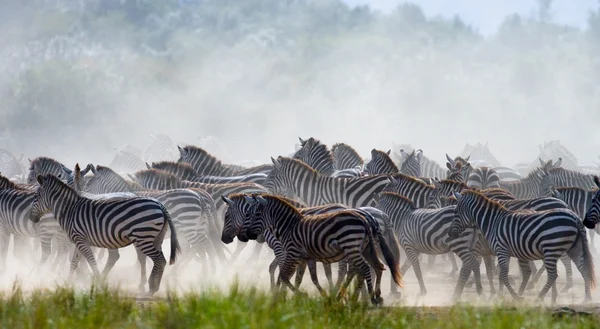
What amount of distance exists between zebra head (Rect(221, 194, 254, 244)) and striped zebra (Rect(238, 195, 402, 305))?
0.07 meters

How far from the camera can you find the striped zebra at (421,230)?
1277cm

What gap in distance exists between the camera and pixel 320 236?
10.2m

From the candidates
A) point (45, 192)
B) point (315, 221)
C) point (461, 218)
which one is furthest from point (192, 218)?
point (315, 221)

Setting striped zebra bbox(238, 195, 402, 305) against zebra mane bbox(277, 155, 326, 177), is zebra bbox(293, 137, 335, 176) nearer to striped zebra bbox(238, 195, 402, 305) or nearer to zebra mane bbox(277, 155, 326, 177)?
zebra mane bbox(277, 155, 326, 177)

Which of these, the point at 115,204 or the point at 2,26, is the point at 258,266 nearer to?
the point at 115,204

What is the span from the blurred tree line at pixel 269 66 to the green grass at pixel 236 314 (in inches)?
2047

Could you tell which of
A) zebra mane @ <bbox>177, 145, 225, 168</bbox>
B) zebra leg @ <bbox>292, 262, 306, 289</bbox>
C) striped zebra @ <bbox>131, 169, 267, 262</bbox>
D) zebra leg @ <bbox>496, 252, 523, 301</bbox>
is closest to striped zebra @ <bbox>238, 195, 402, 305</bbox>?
zebra leg @ <bbox>292, 262, 306, 289</bbox>

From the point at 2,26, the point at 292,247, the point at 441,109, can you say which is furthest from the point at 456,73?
the point at 292,247

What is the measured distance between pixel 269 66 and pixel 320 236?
64.0 meters

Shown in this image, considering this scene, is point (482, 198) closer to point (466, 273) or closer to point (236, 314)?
point (466, 273)

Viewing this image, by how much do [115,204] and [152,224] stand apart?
0.58 metres

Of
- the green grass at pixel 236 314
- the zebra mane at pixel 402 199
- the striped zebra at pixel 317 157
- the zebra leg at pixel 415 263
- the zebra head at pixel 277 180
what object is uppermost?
the striped zebra at pixel 317 157

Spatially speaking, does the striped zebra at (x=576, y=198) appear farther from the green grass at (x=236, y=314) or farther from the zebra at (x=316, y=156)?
the green grass at (x=236, y=314)

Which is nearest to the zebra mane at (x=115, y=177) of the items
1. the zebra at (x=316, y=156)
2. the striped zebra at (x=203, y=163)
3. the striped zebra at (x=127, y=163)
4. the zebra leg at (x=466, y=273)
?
the striped zebra at (x=203, y=163)
